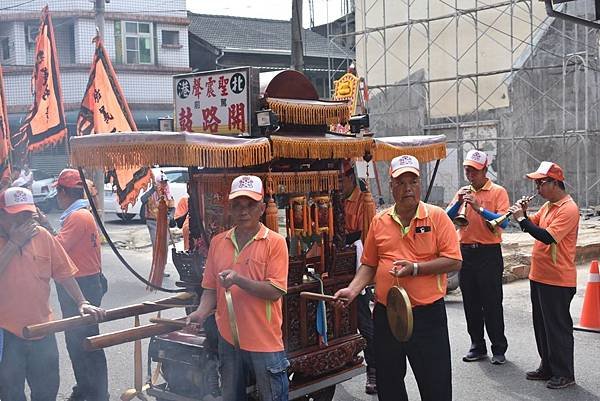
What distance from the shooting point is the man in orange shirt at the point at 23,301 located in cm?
464

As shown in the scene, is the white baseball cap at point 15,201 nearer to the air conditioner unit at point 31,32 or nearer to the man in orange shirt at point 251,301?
the man in orange shirt at point 251,301

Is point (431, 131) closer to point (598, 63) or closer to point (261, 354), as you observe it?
point (598, 63)

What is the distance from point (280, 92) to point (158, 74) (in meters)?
23.4

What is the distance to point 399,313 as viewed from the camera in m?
4.23

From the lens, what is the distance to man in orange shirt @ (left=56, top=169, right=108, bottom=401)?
5617 millimetres

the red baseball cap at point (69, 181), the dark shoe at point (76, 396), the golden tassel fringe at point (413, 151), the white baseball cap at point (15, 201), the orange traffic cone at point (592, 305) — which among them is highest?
the golden tassel fringe at point (413, 151)

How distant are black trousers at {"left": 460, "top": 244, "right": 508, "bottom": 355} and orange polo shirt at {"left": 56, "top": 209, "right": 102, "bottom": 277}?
3286 mm

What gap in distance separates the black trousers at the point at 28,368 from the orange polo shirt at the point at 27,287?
0.36 ft

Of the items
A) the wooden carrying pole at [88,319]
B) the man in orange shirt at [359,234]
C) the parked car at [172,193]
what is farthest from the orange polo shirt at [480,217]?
the parked car at [172,193]

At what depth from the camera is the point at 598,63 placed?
53.2ft

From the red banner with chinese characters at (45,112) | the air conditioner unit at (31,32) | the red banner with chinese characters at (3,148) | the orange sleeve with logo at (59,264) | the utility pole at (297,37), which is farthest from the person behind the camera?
the air conditioner unit at (31,32)

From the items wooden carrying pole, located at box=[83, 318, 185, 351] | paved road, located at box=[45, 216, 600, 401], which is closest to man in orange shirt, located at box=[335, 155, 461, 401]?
wooden carrying pole, located at box=[83, 318, 185, 351]

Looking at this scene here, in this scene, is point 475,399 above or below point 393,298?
below

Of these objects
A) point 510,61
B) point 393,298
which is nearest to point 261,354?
point 393,298
